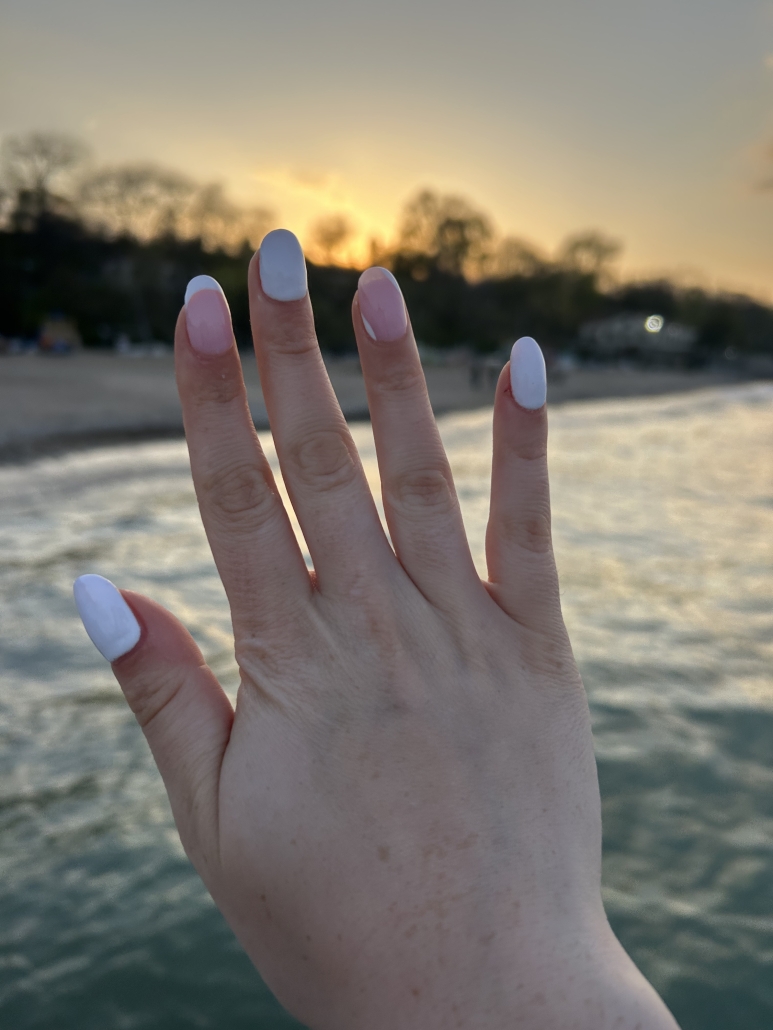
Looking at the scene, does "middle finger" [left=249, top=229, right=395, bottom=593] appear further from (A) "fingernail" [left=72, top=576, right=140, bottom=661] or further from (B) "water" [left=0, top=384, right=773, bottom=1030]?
(B) "water" [left=0, top=384, right=773, bottom=1030]

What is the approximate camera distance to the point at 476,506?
7934mm

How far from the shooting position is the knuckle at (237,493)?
134cm

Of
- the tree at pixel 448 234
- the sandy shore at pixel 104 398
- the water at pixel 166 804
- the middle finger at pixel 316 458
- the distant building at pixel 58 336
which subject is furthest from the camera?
the tree at pixel 448 234

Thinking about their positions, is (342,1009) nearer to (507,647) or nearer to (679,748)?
(507,647)

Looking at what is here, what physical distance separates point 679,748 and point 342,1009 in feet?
7.32

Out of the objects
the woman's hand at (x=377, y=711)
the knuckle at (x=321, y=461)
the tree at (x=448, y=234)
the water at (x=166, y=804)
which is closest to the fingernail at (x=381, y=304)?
the woman's hand at (x=377, y=711)

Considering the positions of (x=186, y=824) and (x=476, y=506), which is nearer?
(x=186, y=824)

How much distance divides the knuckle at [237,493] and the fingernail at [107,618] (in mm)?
222

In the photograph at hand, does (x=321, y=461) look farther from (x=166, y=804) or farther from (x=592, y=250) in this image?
(x=592, y=250)

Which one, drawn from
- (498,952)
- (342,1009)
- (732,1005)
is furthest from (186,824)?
(732,1005)

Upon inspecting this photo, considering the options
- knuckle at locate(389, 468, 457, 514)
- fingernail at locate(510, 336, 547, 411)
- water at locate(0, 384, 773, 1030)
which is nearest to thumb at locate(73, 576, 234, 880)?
knuckle at locate(389, 468, 457, 514)

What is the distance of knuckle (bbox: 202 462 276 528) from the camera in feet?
4.39

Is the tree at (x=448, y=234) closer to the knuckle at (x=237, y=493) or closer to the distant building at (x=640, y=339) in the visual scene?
the distant building at (x=640, y=339)

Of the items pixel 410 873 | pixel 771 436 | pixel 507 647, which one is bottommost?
pixel 771 436
